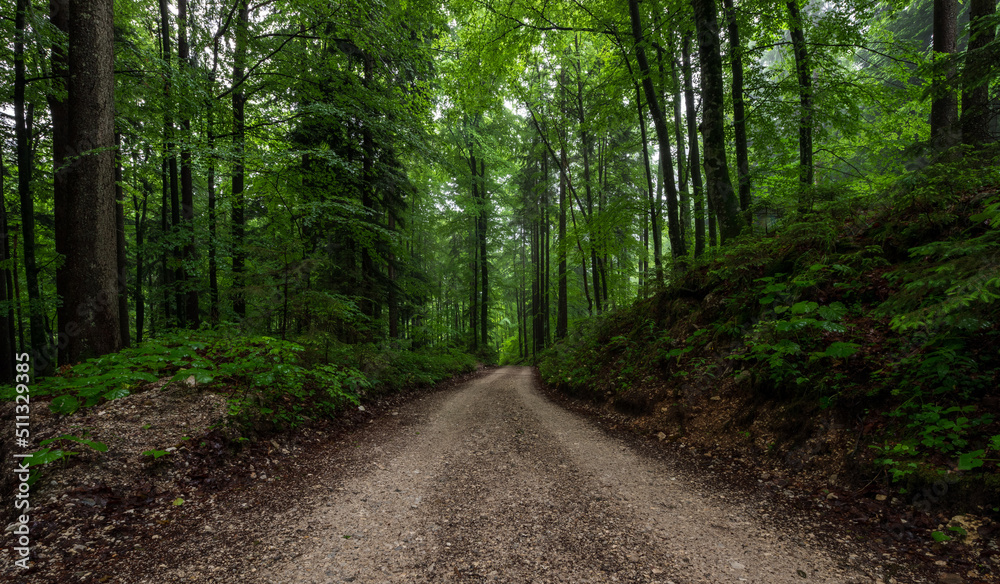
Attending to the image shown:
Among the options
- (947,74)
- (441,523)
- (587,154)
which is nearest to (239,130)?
(441,523)

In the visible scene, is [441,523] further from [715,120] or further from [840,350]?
[715,120]

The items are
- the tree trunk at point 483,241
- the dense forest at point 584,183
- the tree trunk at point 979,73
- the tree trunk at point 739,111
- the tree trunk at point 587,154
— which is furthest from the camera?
the tree trunk at point 483,241

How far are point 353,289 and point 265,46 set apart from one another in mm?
6783

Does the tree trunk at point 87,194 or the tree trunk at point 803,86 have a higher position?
the tree trunk at point 803,86

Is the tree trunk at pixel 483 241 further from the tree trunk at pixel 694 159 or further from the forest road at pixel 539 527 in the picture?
the forest road at pixel 539 527

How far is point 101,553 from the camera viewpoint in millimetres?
2424

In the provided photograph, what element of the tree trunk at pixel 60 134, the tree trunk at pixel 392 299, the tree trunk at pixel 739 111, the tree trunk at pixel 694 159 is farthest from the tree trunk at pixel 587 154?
the tree trunk at pixel 60 134

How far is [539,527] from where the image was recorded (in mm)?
2760

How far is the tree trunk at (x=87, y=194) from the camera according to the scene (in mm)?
4629

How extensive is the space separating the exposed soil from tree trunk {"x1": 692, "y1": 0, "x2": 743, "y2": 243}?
5046 millimetres

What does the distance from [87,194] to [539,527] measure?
6988mm

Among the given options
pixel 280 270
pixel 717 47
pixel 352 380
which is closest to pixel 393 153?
pixel 280 270

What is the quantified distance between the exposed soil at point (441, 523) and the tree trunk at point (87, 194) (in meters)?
2.80

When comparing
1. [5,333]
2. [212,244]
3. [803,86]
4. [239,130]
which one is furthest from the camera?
[5,333]
